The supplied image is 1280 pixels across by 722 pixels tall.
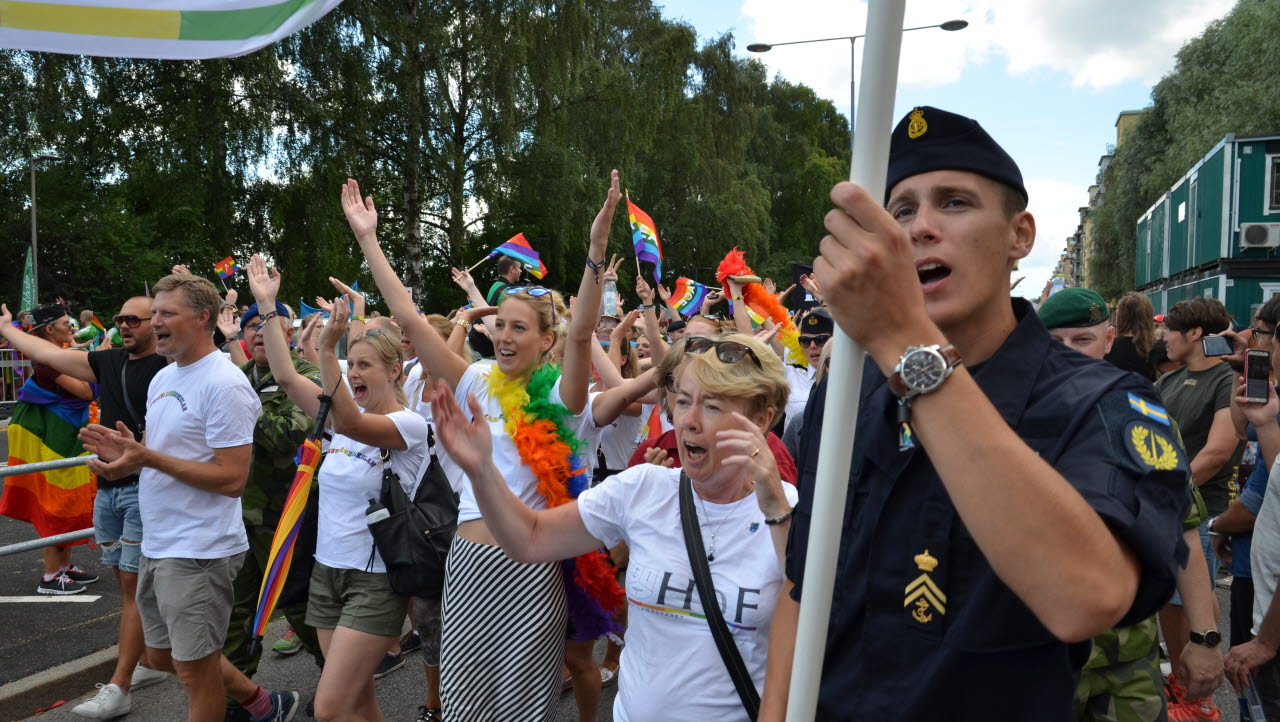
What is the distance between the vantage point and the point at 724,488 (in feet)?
8.58

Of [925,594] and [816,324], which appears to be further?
[816,324]

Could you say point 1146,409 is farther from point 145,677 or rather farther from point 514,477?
point 145,677

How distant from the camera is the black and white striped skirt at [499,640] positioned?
3.46m

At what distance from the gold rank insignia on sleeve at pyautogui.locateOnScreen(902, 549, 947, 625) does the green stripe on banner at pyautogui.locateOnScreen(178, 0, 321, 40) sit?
2.00 m

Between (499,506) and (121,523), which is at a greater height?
(499,506)

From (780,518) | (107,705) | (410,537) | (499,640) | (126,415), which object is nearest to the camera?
(780,518)

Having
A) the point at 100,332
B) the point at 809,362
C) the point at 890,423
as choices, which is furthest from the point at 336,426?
the point at 100,332

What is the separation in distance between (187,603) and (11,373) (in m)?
17.0

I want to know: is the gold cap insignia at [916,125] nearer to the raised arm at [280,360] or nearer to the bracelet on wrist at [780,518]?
the bracelet on wrist at [780,518]

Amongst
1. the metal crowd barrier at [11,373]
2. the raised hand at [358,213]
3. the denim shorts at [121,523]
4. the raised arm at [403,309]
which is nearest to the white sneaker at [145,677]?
the denim shorts at [121,523]

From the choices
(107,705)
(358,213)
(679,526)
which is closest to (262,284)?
(358,213)

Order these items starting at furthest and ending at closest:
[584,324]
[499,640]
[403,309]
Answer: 1. [403,309]
2. [584,324]
3. [499,640]

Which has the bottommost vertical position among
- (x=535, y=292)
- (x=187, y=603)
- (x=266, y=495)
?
(x=187, y=603)

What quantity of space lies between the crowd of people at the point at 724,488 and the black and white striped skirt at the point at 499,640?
0.01 meters
